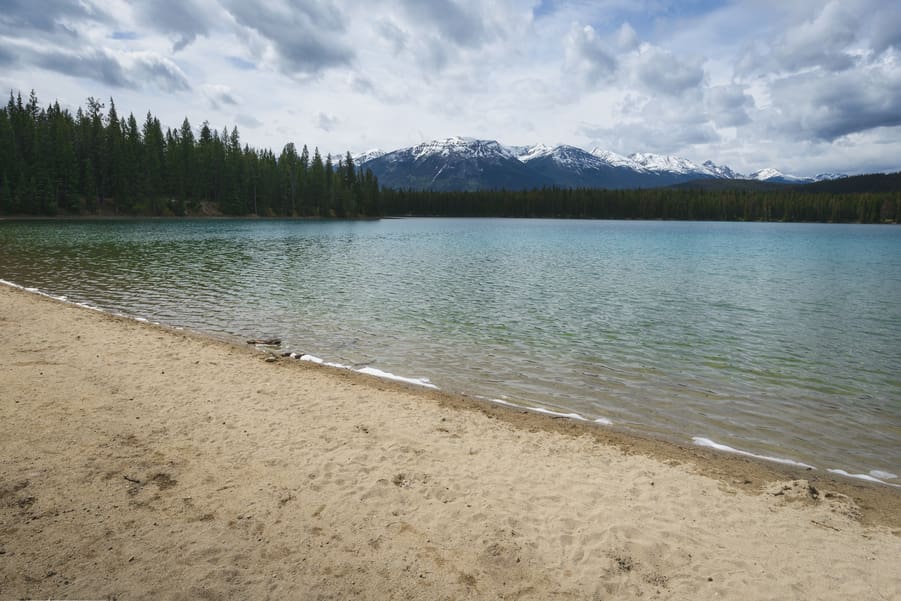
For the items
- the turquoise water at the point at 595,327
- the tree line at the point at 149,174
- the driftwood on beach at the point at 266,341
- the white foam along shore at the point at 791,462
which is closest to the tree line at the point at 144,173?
the tree line at the point at 149,174

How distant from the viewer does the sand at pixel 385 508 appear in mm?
5219

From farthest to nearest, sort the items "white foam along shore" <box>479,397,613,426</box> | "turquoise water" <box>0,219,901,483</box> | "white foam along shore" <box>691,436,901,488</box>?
"turquoise water" <box>0,219,901,483</box>, "white foam along shore" <box>479,397,613,426</box>, "white foam along shore" <box>691,436,901,488</box>

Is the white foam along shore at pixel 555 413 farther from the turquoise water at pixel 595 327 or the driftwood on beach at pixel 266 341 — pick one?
the driftwood on beach at pixel 266 341

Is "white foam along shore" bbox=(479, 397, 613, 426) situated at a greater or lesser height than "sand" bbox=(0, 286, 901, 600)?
lesser

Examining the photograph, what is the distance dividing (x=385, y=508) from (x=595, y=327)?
15.0 meters

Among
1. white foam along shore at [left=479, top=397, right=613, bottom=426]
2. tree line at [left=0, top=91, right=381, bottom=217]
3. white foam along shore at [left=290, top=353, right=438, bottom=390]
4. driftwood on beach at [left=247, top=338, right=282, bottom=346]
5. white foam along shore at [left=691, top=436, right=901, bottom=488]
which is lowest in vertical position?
white foam along shore at [left=691, top=436, right=901, bottom=488]

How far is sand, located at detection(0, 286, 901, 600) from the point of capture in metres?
5.22

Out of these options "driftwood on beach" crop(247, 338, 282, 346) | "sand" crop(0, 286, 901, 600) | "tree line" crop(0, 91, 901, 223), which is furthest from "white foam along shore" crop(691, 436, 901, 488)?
"tree line" crop(0, 91, 901, 223)

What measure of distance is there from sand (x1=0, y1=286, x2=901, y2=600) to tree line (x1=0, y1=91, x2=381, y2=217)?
108501mm

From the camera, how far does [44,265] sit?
33750mm

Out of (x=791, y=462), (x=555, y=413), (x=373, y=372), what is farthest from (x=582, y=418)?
(x=373, y=372)

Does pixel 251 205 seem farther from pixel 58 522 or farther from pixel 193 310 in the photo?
pixel 58 522

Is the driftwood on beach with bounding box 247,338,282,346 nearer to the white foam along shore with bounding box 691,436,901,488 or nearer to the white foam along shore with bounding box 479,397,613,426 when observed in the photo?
the white foam along shore with bounding box 479,397,613,426

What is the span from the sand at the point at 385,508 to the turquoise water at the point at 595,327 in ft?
7.43
